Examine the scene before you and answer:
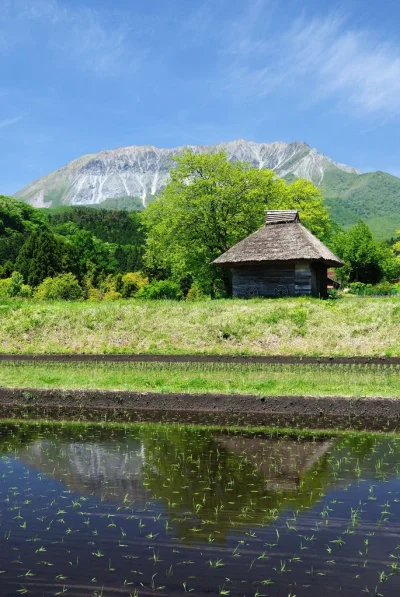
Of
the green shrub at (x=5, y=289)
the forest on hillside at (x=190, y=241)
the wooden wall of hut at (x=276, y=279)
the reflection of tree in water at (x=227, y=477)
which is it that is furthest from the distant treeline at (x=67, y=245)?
the reflection of tree in water at (x=227, y=477)

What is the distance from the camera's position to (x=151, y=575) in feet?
17.8

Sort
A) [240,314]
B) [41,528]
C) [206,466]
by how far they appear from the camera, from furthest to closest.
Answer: [240,314] → [206,466] → [41,528]

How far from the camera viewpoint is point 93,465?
9398mm

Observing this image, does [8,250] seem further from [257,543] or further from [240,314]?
[257,543]

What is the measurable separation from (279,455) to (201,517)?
10.8ft

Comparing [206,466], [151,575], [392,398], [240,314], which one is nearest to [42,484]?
[206,466]

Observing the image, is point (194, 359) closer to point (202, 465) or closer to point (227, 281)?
point (202, 465)

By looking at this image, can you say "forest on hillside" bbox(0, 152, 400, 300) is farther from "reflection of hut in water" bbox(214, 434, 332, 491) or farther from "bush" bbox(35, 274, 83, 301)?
"reflection of hut in water" bbox(214, 434, 332, 491)

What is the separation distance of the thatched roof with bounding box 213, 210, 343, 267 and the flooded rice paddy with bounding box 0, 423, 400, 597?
1028 inches

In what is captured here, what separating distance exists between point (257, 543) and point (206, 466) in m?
3.13

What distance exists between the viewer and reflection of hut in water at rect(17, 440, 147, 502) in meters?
8.12

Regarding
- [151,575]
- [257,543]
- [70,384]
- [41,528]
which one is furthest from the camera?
[70,384]

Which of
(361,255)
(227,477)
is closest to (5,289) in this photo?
(227,477)

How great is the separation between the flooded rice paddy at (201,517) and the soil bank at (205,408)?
6.04 ft
